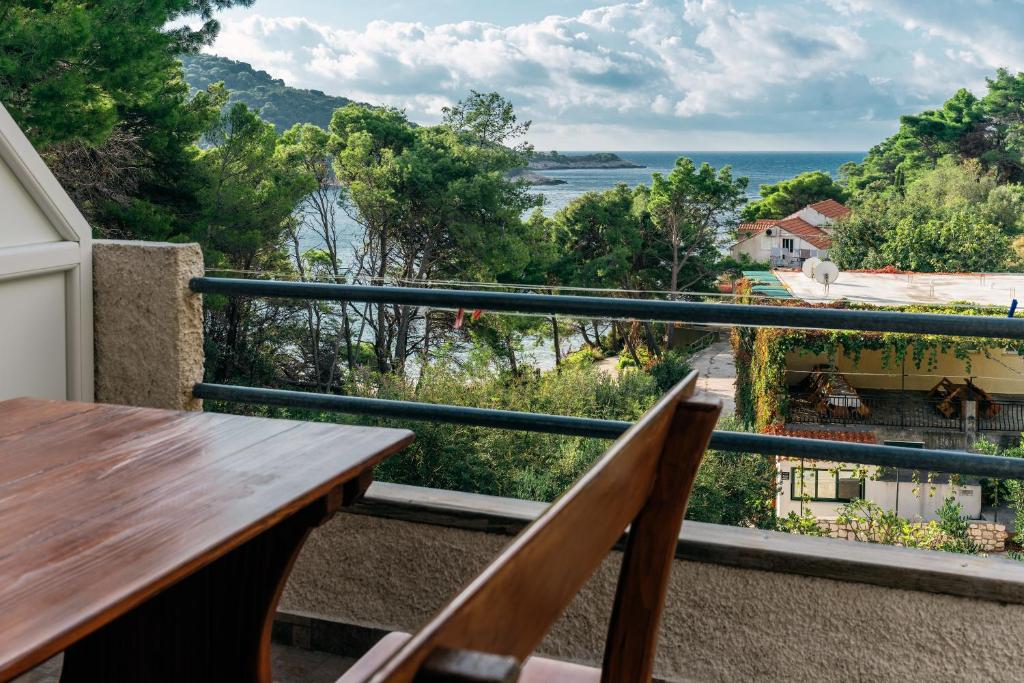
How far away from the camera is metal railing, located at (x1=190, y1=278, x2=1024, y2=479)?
140 centimetres

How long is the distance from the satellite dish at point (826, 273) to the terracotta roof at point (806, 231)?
Answer: 7.27 metres

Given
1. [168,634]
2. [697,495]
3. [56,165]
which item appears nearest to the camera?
[168,634]

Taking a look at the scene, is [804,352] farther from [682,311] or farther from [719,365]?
[682,311]

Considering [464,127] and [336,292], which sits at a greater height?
[464,127]

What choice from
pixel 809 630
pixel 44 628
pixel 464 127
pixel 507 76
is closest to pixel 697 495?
pixel 809 630

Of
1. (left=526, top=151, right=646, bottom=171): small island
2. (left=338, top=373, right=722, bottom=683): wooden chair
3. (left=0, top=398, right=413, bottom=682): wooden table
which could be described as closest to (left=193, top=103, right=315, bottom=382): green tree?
(left=526, top=151, right=646, bottom=171): small island

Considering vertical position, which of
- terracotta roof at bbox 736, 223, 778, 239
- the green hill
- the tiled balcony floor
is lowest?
the tiled balcony floor

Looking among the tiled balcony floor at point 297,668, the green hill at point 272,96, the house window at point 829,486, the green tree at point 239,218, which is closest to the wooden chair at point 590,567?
the tiled balcony floor at point 297,668

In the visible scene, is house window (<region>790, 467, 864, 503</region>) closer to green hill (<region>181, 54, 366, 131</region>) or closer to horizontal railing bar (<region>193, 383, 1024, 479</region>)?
horizontal railing bar (<region>193, 383, 1024, 479</region>)

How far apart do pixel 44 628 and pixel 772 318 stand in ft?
3.64

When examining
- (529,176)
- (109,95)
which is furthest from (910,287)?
(109,95)

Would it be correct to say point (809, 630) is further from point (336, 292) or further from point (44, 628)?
point (44, 628)

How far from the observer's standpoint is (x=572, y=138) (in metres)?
38.1

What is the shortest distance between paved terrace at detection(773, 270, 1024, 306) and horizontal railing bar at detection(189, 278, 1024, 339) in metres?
20.8
